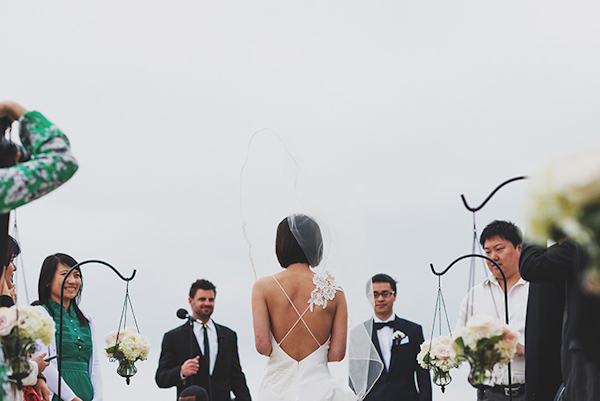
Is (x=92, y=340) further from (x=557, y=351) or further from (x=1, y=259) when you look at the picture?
(x=1, y=259)

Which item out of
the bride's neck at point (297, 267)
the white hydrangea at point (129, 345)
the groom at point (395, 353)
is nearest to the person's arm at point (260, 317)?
the bride's neck at point (297, 267)

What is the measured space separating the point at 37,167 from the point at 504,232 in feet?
16.3

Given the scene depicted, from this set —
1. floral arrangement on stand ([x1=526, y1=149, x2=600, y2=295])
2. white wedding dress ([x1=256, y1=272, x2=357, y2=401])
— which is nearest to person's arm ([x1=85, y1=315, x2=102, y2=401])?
white wedding dress ([x1=256, y1=272, x2=357, y2=401])

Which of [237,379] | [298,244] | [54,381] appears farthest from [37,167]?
[237,379]

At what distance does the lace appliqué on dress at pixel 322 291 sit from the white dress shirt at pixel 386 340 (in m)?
3.10

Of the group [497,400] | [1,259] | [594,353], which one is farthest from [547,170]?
[497,400]

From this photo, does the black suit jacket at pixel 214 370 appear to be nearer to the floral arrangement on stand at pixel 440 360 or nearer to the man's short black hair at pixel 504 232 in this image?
the floral arrangement on stand at pixel 440 360

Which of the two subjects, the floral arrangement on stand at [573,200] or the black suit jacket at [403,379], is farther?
the black suit jacket at [403,379]

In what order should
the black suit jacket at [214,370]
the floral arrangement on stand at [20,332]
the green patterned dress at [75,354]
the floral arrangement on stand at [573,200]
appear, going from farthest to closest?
the black suit jacket at [214,370] → the green patterned dress at [75,354] → the floral arrangement on stand at [20,332] → the floral arrangement on stand at [573,200]

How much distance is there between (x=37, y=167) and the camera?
284 centimetres

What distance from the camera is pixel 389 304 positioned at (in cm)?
902

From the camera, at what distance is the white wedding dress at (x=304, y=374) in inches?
223

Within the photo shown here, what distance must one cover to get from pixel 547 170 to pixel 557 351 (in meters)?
4.12

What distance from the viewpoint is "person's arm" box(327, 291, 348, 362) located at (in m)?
5.76
